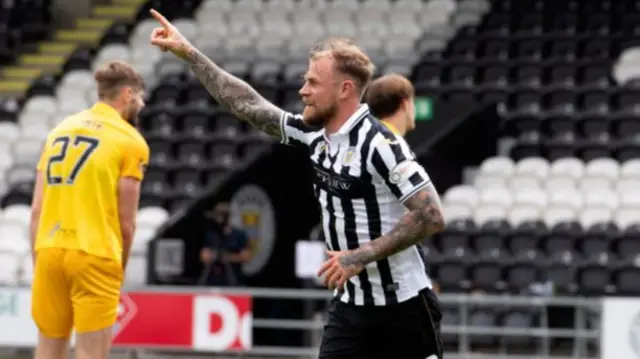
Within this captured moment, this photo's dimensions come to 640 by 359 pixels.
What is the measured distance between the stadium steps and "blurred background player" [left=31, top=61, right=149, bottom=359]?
14.4m

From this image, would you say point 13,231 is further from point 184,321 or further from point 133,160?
point 133,160

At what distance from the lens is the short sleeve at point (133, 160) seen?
25.4 ft

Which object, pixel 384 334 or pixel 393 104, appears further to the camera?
pixel 393 104

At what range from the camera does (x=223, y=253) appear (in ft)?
54.0

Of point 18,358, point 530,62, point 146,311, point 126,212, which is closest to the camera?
point 126,212

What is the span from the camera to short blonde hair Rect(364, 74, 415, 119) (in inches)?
295

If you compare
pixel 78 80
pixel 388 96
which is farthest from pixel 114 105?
pixel 78 80

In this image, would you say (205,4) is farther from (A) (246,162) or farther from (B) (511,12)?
(A) (246,162)

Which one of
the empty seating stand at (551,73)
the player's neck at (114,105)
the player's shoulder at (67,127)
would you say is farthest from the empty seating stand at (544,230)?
the player's shoulder at (67,127)

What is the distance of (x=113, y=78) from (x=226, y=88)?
4.51ft

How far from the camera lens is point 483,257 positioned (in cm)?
1689

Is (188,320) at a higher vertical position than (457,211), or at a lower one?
lower

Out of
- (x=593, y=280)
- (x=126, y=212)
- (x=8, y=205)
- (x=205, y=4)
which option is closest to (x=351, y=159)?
(x=126, y=212)

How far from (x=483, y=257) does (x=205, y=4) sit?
727cm
